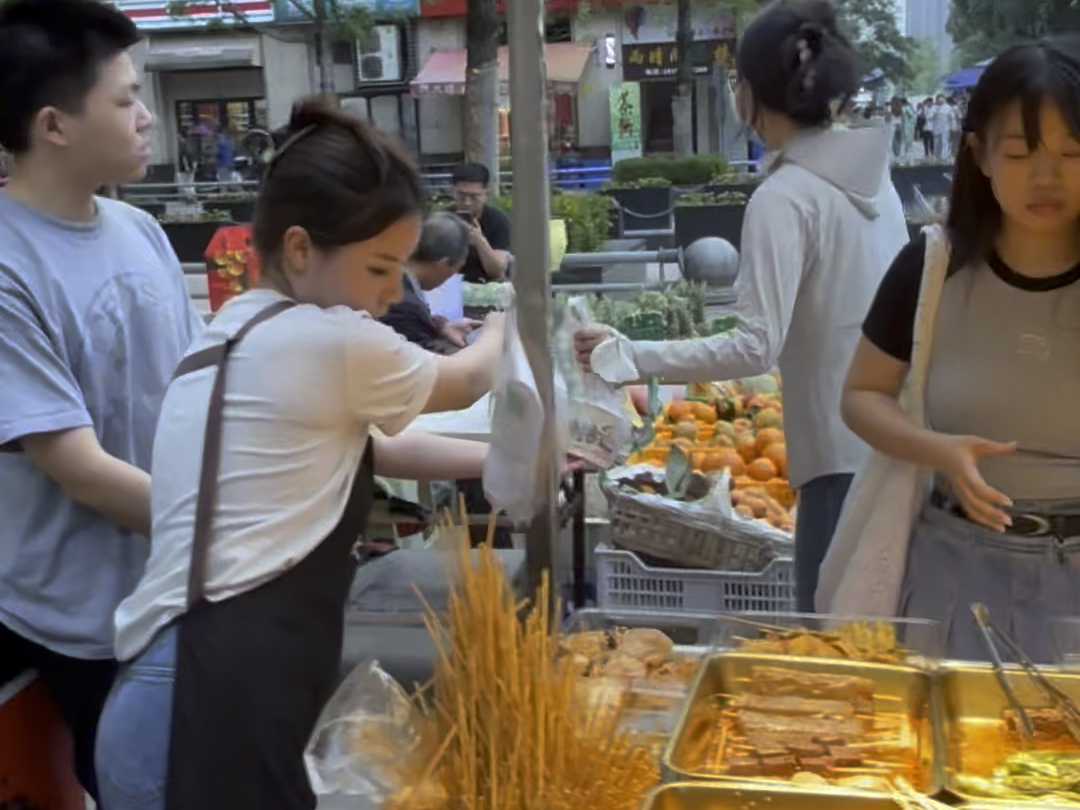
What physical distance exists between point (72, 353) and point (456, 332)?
2.23 meters

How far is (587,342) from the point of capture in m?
1.80

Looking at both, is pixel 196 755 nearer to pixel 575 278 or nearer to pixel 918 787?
pixel 918 787

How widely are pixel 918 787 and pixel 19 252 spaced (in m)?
1.23

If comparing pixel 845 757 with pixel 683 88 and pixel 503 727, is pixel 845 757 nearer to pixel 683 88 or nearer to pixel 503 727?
pixel 503 727

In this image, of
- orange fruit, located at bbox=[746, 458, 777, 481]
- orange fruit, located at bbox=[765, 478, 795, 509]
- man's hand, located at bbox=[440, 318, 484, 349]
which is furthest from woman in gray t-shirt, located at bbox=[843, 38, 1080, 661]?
man's hand, located at bbox=[440, 318, 484, 349]

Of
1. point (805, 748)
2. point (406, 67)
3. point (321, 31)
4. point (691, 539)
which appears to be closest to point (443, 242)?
point (691, 539)

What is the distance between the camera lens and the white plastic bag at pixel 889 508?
5.30 feet

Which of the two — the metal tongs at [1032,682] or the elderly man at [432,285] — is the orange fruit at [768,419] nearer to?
the elderly man at [432,285]

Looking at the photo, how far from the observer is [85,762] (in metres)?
1.64

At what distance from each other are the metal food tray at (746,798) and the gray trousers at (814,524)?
3.37 feet

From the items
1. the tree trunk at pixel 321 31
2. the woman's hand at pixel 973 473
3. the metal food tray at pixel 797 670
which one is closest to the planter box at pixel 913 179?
the woman's hand at pixel 973 473

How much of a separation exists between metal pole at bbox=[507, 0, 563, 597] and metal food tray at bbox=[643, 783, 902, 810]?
1.17 ft

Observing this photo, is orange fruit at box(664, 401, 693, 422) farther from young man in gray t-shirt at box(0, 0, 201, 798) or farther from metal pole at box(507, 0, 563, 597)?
metal pole at box(507, 0, 563, 597)

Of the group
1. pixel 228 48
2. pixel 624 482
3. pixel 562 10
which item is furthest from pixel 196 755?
pixel 228 48
